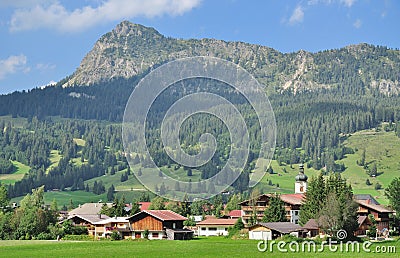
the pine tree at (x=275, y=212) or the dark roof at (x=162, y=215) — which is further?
the pine tree at (x=275, y=212)

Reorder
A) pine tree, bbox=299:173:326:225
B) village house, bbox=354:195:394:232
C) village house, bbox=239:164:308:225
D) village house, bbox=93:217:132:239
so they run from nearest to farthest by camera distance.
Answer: village house, bbox=93:217:132:239 < pine tree, bbox=299:173:326:225 < village house, bbox=354:195:394:232 < village house, bbox=239:164:308:225

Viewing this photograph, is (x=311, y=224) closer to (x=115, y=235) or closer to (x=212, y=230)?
(x=212, y=230)

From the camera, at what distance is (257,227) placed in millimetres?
80438

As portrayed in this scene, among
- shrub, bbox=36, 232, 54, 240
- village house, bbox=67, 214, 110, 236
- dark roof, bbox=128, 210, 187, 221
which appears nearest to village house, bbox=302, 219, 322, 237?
dark roof, bbox=128, 210, 187, 221

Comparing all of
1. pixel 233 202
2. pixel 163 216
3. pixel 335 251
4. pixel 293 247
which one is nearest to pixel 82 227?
pixel 163 216

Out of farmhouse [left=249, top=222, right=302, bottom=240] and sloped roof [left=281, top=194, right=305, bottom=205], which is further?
sloped roof [left=281, top=194, right=305, bottom=205]

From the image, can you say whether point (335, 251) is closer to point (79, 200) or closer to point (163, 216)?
point (163, 216)

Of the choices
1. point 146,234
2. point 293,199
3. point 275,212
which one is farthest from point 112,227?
point 293,199

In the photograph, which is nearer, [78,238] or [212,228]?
[78,238]

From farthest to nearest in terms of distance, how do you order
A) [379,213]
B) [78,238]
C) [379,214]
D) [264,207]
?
[264,207], [379,214], [379,213], [78,238]

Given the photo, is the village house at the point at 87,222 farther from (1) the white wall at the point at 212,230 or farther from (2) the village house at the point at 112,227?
(1) the white wall at the point at 212,230

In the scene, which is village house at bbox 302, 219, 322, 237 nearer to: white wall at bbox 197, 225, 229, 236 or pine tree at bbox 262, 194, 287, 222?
pine tree at bbox 262, 194, 287, 222

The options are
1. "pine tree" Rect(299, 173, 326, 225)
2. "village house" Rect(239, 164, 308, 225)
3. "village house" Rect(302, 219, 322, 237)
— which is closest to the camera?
"village house" Rect(302, 219, 322, 237)


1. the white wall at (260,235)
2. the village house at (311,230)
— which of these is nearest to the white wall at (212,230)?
the white wall at (260,235)
